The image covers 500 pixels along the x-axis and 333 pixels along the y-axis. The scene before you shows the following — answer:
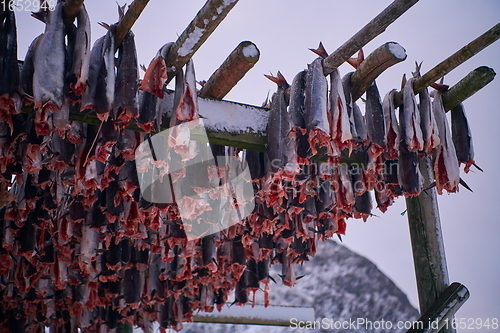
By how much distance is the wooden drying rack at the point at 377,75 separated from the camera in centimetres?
310

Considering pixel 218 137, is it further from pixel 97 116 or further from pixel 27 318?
pixel 27 318

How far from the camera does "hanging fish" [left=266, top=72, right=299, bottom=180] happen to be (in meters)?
3.51

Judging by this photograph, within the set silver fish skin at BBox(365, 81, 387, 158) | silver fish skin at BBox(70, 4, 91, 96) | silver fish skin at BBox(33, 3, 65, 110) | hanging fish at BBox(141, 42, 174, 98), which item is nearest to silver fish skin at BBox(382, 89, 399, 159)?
silver fish skin at BBox(365, 81, 387, 158)

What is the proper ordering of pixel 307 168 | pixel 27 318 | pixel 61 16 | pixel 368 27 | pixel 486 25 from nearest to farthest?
pixel 61 16
pixel 368 27
pixel 307 168
pixel 27 318
pixel 486 25

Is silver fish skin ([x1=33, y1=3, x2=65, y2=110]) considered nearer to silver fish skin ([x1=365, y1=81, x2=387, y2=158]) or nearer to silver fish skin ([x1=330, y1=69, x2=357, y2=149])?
silver fish skin ([x1=330, y1=69, x2=357, y2=149])

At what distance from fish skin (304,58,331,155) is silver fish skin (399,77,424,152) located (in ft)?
2.26

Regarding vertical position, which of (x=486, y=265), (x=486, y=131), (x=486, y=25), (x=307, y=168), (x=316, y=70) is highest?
(x=486, y=25)

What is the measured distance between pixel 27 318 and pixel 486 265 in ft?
22.4

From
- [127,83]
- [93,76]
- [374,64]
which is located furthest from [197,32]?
[374,64]

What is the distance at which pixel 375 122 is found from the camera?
12.5 ft

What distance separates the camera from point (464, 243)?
8.87 m

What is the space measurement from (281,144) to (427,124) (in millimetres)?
1109

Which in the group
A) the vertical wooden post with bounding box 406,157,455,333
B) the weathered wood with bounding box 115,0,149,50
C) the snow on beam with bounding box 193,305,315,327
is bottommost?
the snow on beam with bounding box 193,305,315,327

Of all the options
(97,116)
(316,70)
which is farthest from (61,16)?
(316,70)
